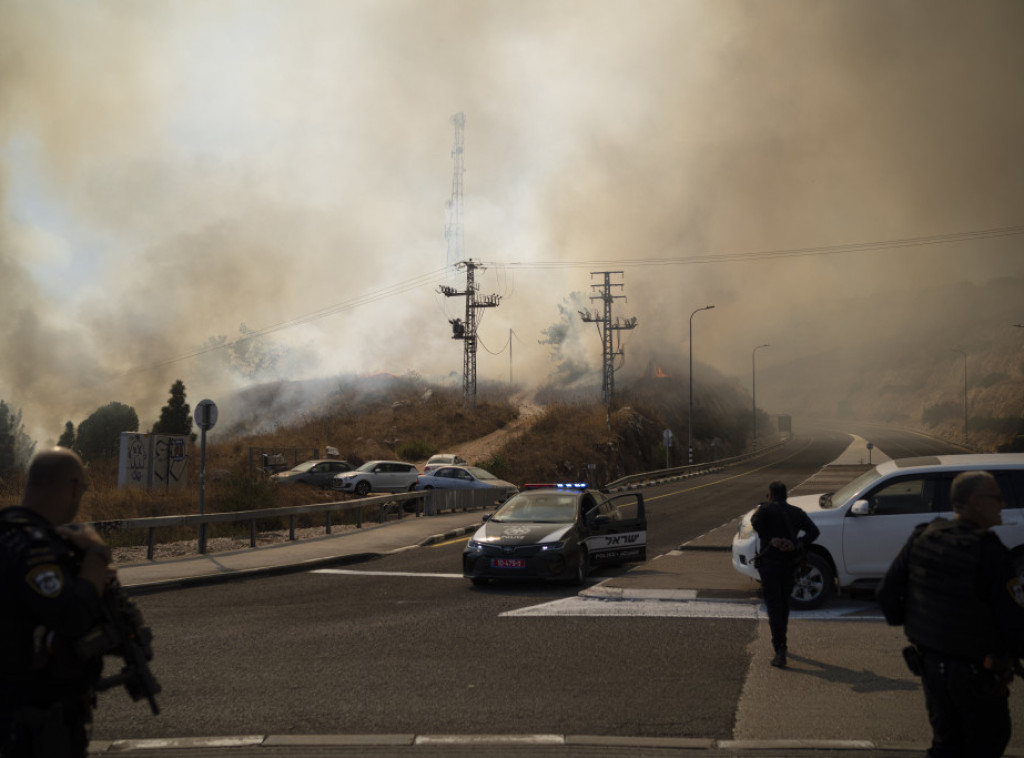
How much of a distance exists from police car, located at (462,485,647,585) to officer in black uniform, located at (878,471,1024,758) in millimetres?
8250

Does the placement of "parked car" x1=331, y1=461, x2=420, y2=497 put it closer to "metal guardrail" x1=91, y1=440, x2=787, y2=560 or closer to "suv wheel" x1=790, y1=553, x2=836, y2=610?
"metal guardrail" x1=91, y1=440, x2=787, y2=560

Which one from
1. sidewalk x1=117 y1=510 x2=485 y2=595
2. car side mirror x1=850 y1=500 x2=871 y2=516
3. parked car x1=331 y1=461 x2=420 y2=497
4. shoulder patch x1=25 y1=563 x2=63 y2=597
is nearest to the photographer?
shoulder patch x1=25 y1=563 x2=63 y2=597

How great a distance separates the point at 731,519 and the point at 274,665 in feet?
60.9

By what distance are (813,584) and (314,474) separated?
2717cm

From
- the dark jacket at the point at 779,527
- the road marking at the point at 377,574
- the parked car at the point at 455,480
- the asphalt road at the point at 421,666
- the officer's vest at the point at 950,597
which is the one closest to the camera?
the officer's vest at the point at 950,597

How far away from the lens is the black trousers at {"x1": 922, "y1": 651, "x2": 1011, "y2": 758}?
12.1 ft

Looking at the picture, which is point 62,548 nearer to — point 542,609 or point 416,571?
point 542,609

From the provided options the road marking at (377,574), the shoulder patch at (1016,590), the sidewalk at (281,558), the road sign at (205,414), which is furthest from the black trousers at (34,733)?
the road sign at (205,414)

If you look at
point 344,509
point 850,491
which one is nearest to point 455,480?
point 344,509

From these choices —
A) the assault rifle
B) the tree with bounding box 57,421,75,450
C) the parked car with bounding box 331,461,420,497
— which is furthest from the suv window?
the tree with bounding box 57,421,75,450

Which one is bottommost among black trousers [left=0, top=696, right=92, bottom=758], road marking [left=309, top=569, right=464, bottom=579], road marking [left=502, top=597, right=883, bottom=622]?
road marking [left=309, top=569, right=464, bottom=579]

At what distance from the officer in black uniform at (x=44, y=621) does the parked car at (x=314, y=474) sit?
104 ft

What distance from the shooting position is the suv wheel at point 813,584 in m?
10.3

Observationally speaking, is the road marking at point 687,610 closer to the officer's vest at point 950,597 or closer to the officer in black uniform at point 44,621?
the officer's vest at point 950,597
